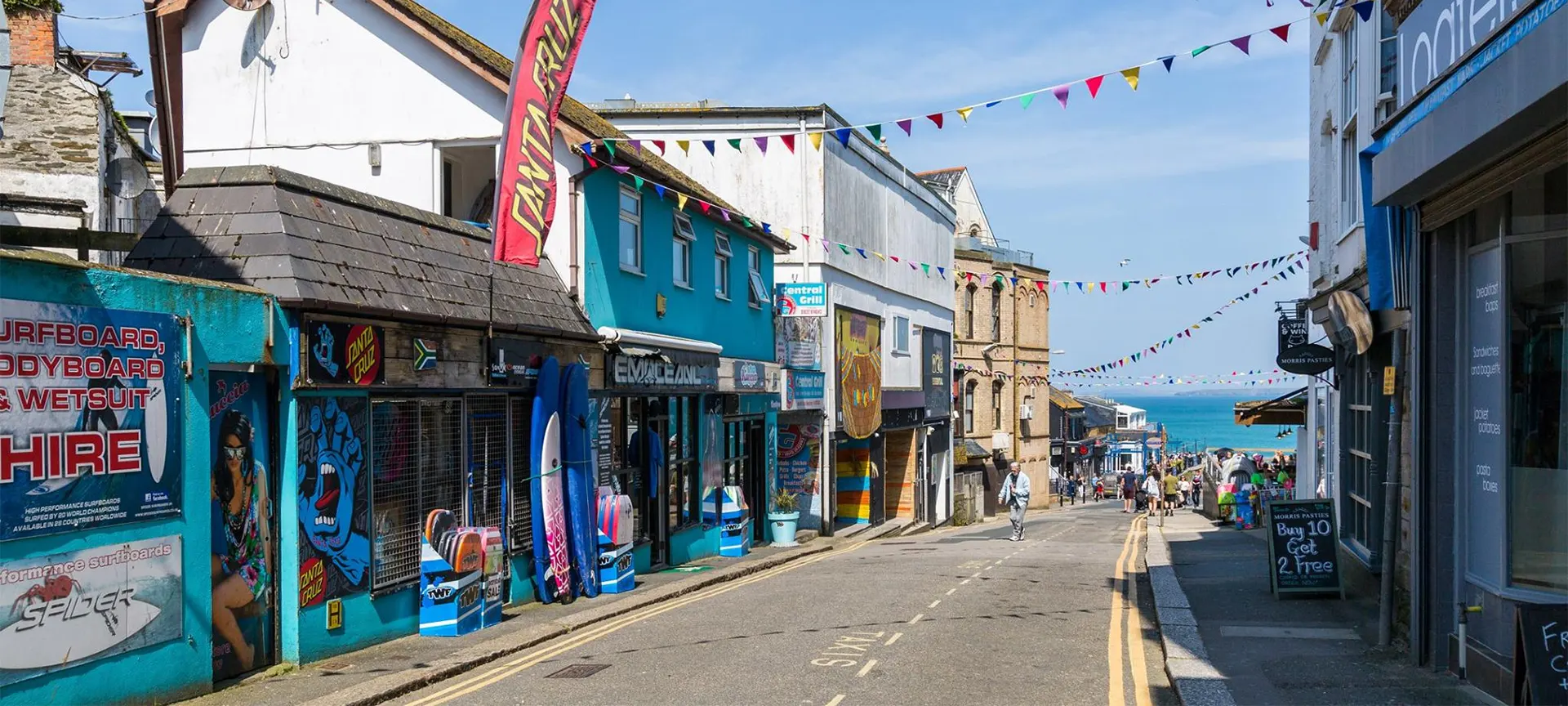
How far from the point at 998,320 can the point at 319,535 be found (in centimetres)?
4258

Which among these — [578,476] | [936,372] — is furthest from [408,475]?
[936,372]

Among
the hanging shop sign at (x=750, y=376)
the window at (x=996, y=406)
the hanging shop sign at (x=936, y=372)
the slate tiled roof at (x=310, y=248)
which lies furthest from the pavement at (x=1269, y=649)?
the window at (x=996, y=406)

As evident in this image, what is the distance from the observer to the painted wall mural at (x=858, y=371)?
29656mm

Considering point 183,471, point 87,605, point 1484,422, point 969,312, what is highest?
point 969,312

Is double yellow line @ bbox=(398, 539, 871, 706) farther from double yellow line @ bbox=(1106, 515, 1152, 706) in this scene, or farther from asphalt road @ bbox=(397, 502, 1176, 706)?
double yellow line @ bbox=(1106, 515, 1152, 706)

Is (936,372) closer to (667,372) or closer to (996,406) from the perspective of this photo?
(996,406)

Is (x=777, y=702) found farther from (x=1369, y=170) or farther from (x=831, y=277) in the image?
(x=831, y=277)

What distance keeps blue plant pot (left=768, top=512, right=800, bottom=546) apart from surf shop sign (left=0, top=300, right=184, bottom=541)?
16485 millimetres

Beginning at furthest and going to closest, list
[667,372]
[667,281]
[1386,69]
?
1. [667,281]
2. [667,372]
3. [1386,69]

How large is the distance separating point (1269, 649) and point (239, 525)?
349 inches

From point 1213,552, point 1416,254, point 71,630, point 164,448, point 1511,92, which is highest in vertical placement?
point 1511,92

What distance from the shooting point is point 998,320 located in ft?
171

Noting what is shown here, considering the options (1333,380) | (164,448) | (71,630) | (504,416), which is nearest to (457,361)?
(504,416)

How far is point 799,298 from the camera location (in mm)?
27234
